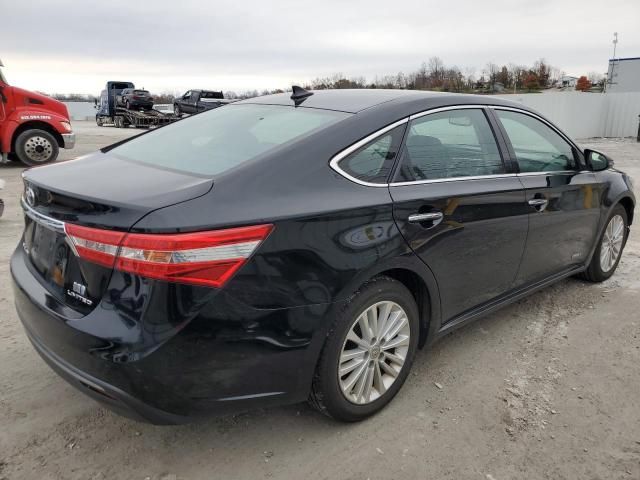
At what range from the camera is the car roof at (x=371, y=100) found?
9.37ft

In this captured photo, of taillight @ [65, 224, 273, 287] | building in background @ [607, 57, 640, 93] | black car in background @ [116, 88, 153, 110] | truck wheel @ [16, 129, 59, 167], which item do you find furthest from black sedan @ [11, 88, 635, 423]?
building in background @ [607, 57, 640, 93]

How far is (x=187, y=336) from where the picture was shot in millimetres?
1993

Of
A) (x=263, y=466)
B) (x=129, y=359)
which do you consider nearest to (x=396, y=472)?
(x=263, y=466)

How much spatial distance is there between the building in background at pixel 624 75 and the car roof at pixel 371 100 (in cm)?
3747

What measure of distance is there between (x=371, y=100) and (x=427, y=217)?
0.75 metres

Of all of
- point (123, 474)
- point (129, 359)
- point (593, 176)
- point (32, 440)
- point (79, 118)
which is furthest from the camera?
point (79, 118)

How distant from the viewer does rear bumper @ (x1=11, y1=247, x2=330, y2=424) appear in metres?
1.98

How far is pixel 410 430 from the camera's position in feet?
8.69

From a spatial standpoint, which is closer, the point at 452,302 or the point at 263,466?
the point at 263,466

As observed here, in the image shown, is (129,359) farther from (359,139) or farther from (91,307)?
(359,139)

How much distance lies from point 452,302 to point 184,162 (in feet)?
5.48

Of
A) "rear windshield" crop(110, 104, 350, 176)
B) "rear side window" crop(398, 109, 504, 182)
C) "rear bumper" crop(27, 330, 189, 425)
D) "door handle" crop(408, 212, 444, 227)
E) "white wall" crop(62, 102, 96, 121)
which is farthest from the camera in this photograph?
"white wall" crop(62, 102, 96, 121)

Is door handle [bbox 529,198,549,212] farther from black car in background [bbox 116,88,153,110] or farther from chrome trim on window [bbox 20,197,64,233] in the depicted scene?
black car in background [bbox 116,88,153,110]

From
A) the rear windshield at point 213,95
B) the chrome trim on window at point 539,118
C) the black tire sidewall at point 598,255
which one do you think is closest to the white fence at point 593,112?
the rear windshield at point 213,95
